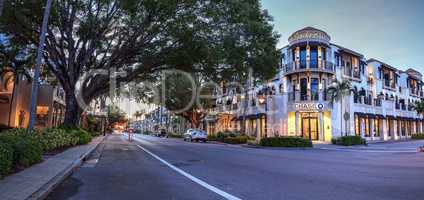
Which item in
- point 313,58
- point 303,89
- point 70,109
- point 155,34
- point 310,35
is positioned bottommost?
point 70,109

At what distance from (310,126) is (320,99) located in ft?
10.1

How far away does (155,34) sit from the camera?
1845cm

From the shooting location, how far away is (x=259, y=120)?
41.8 meters

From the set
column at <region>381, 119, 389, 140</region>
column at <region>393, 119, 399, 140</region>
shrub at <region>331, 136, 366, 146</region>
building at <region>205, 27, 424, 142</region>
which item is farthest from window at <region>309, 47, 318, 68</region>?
column at <region>393, 119, 399, 140</region>

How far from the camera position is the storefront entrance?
35875 mm

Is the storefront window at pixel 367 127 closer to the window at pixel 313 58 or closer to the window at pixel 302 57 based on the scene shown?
the window at pixel 313 58

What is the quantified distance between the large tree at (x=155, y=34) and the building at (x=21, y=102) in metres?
9.40

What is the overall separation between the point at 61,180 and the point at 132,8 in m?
9.89

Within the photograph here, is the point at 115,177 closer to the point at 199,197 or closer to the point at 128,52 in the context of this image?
the point at 199,197

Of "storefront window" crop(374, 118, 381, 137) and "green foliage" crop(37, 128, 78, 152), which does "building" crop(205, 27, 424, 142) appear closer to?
"storefront window" crop(374, 118, 381, 137)

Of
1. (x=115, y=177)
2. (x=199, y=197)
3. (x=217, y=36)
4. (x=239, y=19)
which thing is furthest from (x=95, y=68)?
(x=199, y=197)

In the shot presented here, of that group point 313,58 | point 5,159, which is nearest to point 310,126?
point 313,58

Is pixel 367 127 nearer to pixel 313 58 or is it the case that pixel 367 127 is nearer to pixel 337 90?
pixel 337 90

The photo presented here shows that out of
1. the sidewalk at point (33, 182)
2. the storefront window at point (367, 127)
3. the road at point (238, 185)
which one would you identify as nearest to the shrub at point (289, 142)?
the road at point (238, 185)
